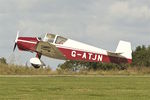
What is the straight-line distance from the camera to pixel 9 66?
3572 centimetres

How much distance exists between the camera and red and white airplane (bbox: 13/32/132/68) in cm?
3584

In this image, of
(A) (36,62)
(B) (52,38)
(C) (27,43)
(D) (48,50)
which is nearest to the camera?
(A) (36,62)

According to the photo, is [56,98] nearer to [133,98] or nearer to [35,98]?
[35,98]

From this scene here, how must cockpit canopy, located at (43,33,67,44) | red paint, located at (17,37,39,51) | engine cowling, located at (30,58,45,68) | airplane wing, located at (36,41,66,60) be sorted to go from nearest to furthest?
1. engine cowling, located at (30,58,45,68)
2. cockpit canopy, located at (43,33,67,44)
3. airplane wing, located at (36,41,66,60)
4. red paint, located at (17,37,39,51)

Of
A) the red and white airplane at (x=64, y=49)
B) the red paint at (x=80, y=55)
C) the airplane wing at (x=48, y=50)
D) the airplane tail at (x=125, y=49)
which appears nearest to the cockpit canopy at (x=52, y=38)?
the red and white airplane at (x=64, y=49)

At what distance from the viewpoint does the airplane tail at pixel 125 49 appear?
125 feet

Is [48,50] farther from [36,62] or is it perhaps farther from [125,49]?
→ [125,49]

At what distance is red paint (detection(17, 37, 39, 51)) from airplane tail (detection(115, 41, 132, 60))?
292 inches

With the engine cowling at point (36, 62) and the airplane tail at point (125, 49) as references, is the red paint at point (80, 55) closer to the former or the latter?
the airplane tail at point (125, 49)

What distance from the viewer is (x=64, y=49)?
36.6 metres

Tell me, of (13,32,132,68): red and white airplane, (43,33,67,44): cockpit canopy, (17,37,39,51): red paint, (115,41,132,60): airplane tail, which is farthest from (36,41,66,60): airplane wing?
(115,41,132,60): airplane tail

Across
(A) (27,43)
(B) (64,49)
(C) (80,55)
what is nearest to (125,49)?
(C) (80,55)

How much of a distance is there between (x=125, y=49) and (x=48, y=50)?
6.74 m

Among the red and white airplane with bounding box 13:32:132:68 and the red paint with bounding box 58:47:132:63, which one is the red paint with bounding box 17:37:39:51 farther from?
the red paint with bounding box 58:47:132:63
